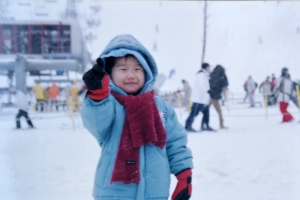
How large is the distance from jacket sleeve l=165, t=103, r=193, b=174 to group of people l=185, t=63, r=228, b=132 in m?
4.57

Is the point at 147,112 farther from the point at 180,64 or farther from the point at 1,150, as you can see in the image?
the point at 180,64

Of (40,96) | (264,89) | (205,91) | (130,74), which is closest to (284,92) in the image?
(205,91)

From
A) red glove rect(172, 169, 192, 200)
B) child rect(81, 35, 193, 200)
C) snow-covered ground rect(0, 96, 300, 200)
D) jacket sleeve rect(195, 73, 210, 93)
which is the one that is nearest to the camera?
child rect(81, 35, 193, 200)

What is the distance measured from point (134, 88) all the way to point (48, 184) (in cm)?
215

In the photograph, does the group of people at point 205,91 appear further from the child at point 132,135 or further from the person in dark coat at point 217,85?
the child at point 132,135

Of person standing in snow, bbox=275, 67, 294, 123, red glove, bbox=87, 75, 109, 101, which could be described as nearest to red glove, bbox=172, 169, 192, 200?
red glove, bbox=87, 75, 109, 101

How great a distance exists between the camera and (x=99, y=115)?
142 cm

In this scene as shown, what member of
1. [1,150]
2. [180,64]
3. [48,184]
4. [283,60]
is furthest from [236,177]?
[180,64]

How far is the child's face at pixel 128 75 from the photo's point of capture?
1556 mm

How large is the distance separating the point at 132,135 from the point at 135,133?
15 mm

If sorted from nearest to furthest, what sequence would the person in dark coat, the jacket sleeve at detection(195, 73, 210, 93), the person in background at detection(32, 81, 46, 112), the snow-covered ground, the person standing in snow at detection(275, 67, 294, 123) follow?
1. the snow-covered ground
2. the jacket sleeve at detection(195, 73, 210, 93)
3. the person in dark coat
4. the person standing in snow at detection(275, 67, 294, 123)
5. the person in background at detection(32, 81, 46, 112)

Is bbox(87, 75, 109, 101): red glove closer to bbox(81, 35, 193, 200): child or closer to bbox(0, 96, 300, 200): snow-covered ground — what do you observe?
bbox(81, 35, 193, 200): child

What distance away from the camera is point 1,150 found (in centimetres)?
465

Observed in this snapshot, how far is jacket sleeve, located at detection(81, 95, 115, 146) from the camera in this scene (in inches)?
55.1
